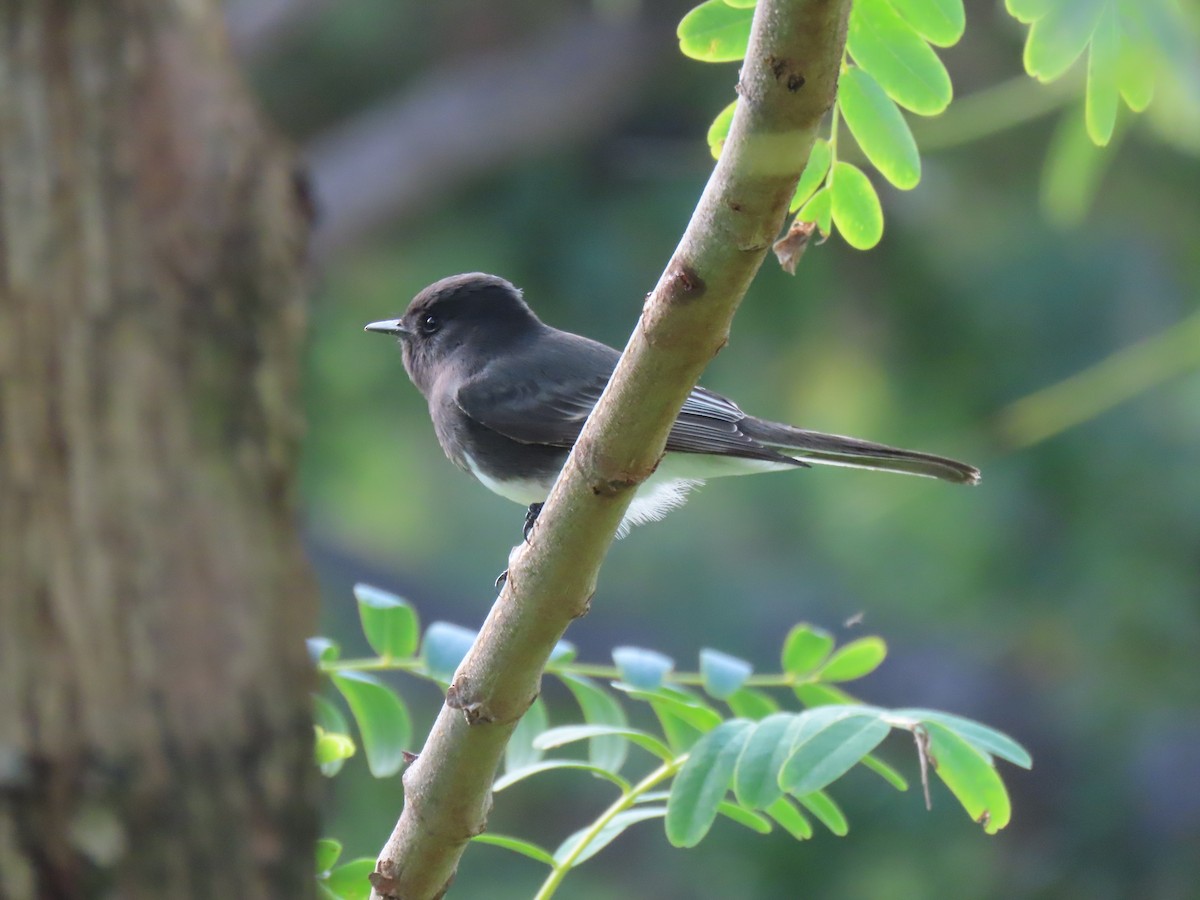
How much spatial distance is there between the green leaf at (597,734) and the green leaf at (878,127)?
720mm

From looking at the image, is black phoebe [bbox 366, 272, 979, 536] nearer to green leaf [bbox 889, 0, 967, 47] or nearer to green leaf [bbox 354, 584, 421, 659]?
green leaf [bbox 354, 584, 421, 659]

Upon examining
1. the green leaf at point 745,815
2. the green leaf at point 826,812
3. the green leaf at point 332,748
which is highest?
the green leaf at point 826,812

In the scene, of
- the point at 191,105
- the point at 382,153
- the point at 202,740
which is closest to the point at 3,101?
the point at 191,105

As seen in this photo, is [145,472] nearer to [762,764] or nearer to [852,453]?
[762,764]

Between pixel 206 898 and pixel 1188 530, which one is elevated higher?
pixel 1188 530

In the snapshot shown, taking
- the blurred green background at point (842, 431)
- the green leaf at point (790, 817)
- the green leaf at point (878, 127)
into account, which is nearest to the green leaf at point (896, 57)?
the green leaf at point (878, 127)

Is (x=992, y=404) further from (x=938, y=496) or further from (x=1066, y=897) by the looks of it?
(x=1066, y=897)

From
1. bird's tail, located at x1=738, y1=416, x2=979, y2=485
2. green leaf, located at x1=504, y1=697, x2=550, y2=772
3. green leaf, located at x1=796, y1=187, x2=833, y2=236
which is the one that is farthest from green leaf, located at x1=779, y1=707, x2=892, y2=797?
bird's tail, located at x1=738, y1=416, x2=979, y2=485

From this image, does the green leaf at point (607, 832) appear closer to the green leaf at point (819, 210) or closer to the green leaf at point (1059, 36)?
the green leaf at point (819, 210)

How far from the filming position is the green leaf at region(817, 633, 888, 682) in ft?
6.73

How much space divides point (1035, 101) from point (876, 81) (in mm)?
1383

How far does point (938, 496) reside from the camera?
19.9ft

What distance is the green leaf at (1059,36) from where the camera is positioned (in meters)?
1.25

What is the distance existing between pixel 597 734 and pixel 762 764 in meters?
0.25
